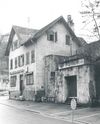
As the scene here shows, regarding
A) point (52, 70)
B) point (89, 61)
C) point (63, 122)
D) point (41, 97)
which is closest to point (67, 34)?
point (52, 70)

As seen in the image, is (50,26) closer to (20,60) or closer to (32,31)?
(32,31)

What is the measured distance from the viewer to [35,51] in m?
31.1

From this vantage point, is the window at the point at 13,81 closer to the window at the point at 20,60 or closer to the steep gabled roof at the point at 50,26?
the window at the point at 20,60

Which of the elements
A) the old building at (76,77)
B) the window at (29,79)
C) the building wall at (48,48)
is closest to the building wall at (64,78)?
the old building at (76,77)

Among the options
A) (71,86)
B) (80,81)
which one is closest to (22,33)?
(71,86)

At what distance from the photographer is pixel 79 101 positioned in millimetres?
22766

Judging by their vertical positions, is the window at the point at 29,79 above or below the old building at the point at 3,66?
below

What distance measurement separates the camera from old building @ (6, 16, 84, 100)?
31.0 meters

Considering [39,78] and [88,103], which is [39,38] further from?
[88,103]

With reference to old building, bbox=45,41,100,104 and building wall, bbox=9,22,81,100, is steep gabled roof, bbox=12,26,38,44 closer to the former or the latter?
building wall, bbox=9,22,81,100

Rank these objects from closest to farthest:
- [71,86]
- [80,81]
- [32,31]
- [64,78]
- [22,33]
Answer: [80,81]
[71,86]
[64,78]
[22,33]
[32,31]

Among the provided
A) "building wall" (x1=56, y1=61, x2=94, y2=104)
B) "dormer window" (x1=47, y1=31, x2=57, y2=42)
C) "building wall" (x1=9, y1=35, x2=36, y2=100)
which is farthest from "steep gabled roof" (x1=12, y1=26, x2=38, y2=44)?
"building wall" (x1=56, y1=61, x2=94, y2=104)

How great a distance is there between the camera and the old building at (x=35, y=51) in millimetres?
30969

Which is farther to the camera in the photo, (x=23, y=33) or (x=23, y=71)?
(x=23, y=33)
